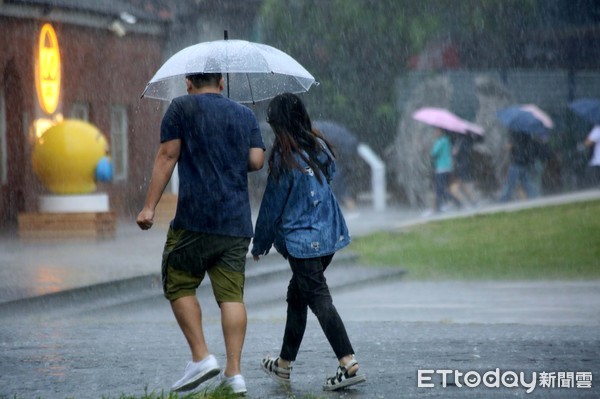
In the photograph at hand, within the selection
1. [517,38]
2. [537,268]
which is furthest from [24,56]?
[517,38]

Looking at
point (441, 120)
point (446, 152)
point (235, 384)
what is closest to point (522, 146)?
point (441, 120)

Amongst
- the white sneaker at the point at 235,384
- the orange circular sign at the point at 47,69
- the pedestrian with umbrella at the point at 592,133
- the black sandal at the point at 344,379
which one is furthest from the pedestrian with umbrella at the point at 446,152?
the white sneaker at the point at 235,384

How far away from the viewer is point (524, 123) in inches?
934

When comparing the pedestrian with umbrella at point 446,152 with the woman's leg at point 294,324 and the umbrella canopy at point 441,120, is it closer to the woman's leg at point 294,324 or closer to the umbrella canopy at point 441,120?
the umbrella canopy at point 441,120

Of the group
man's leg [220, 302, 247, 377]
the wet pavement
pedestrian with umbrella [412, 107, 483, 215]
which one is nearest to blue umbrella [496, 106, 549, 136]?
pedestrian with umbrella [412, 107, 483, 215]

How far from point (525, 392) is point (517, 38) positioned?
2751cm

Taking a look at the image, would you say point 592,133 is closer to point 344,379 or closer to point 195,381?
point 344,379

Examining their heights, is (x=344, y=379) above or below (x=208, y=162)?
below

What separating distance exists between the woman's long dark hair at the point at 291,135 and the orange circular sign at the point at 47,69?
12536 mm

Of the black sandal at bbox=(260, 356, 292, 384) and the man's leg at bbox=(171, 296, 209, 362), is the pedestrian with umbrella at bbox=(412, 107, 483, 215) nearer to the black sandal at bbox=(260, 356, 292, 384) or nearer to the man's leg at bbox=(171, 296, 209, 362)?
the black sandal at bbox=(260, 356, 292, 384)

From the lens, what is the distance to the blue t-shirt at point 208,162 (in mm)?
6363

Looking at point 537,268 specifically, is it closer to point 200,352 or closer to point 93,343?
point 93,343

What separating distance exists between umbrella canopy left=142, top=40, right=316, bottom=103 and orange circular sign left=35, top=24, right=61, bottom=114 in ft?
36.1

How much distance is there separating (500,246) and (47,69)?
7508 mm
